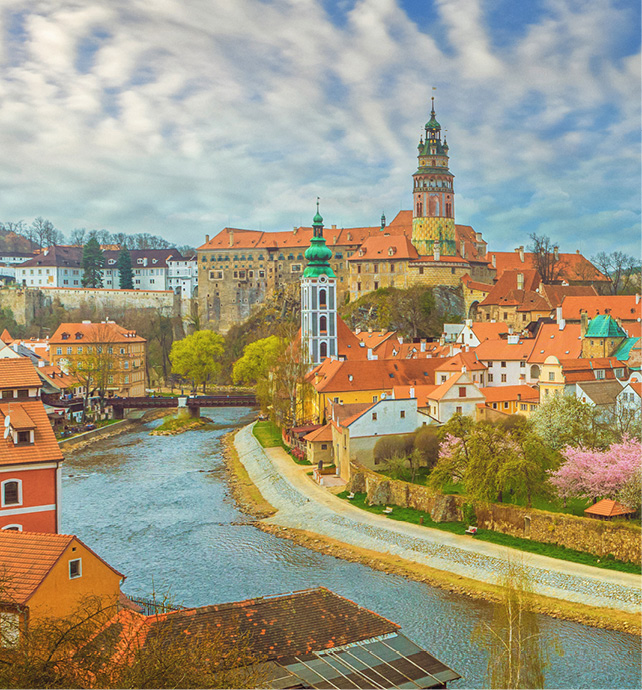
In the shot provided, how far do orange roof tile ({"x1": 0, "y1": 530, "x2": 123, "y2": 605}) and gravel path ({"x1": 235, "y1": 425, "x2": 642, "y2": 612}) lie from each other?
12.3 m

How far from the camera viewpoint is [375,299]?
231 ft

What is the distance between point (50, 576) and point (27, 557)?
705 mm

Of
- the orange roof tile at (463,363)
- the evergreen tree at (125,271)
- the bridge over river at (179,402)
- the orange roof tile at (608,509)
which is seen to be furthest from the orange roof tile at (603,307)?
the evergreen tree at (125,271)

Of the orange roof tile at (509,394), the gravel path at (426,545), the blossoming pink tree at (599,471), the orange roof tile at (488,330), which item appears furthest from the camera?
the orange roof tile at (488,330)

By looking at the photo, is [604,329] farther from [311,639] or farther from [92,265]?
[92,265]

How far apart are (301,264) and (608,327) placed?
4778cm

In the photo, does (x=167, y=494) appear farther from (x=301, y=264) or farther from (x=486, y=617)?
(x=301, y=264)

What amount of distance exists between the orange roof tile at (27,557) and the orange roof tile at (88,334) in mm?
49175

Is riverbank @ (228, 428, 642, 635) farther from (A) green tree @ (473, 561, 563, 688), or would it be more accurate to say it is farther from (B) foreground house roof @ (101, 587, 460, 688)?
(B) foreground house roof @ (101, 587, 460, 688)

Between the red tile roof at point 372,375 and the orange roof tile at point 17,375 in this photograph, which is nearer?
the orange roof tile at point 17,375

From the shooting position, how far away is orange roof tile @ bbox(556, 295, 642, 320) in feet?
166

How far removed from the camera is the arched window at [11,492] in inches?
728

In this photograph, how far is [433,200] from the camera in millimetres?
73812

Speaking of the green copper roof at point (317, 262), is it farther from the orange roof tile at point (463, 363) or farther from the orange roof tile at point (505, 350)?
the orange roof tile at point (463, 363)
